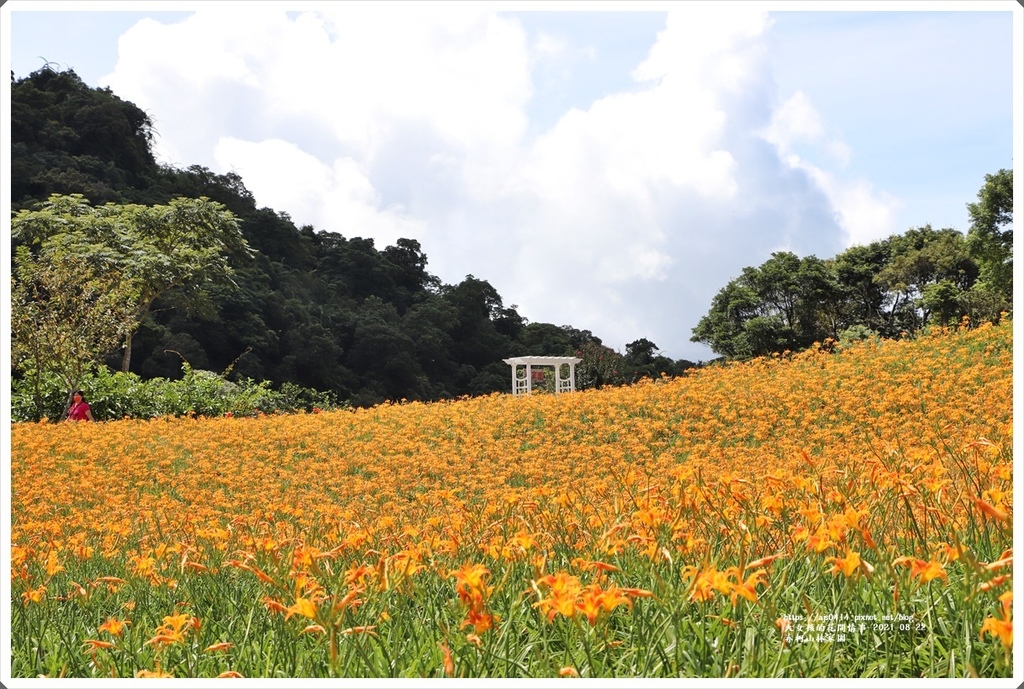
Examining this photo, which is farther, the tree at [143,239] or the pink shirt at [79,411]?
the tree at [143,239]

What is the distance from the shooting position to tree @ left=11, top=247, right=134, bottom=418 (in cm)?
1258

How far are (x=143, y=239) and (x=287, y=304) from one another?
144 inches

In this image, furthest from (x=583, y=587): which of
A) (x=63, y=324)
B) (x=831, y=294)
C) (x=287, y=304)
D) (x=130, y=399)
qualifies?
(x=831, y=294)

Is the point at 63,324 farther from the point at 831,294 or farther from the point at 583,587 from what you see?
the point at 831,294

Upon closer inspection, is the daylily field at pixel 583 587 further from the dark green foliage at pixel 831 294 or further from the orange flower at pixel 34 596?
the dark green foliage at pixel 831 294

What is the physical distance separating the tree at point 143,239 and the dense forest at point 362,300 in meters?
0.48

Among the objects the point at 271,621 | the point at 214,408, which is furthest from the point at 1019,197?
the point at 214,408

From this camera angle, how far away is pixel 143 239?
17.1 meters

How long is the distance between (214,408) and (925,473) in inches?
483

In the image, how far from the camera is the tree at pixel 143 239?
1582 centimetres

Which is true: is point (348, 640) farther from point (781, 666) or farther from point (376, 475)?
point (376, 475)

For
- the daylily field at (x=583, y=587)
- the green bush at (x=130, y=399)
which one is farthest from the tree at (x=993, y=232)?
the daylily field at (x=583, y=587)

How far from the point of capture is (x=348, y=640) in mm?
1768

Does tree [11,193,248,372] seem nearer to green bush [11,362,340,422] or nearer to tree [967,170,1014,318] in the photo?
green bush [11,362,340,422]
